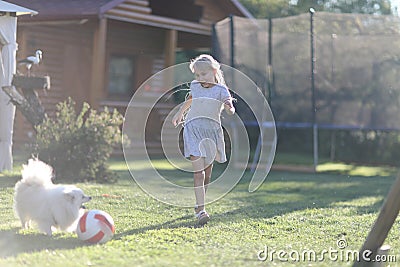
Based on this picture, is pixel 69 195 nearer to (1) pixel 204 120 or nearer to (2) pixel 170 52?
(1) pixel 204 120

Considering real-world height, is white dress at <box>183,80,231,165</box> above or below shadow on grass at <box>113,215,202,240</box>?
above

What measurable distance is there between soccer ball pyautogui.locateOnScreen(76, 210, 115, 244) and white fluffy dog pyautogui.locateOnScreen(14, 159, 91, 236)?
0.67 feet

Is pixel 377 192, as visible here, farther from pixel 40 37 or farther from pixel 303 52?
pixel 40 37

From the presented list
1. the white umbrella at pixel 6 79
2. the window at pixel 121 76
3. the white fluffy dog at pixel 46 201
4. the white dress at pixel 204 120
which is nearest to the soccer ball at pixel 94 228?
the white fluffy dog at pixel 46 201

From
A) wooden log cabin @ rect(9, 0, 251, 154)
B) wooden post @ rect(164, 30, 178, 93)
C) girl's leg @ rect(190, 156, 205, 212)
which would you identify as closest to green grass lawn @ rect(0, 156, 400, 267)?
girl's leg @ rect(190, 156, 205, 212)

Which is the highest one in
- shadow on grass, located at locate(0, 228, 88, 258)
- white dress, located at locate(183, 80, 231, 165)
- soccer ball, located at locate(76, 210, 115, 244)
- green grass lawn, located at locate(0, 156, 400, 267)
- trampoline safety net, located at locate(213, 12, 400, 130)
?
trampoline safety net, located at locate(213, 12, 400, 130)

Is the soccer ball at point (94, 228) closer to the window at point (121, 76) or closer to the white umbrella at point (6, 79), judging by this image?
the white umbrella at point (6, 79)

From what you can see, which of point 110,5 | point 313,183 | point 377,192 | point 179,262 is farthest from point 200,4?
point 179,262

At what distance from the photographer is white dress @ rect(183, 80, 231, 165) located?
6957 mm

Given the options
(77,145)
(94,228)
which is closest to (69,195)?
(94,228)

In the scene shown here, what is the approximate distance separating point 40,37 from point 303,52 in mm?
6641

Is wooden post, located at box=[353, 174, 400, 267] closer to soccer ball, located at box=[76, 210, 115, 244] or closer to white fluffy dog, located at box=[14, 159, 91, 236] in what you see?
soccer ball, located at box=[76, 210, 115, 244]

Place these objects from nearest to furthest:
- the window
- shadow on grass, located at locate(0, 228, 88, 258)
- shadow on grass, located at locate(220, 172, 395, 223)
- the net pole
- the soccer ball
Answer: shadow on grass, located at locate(0, 228, 88, 258) < the soccer ball < shadow on grass, located at locate(220, 172, 395, 223) < the net pole < the window

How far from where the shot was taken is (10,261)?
15.5 ft
